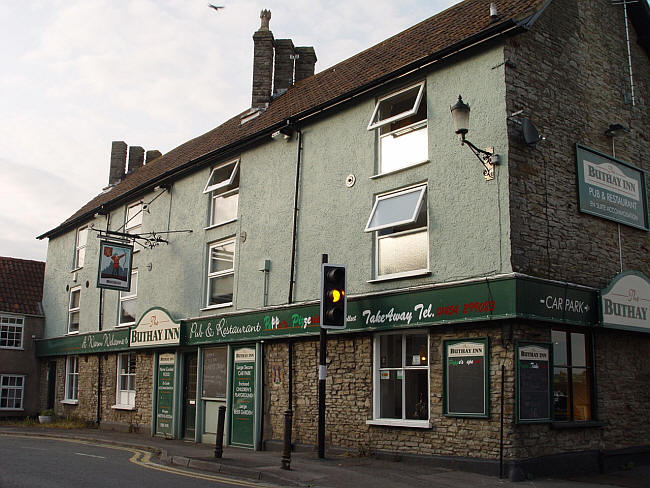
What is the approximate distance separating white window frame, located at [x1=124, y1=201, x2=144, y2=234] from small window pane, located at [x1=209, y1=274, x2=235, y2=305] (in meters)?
5.37

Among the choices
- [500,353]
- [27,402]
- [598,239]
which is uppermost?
[598,239]

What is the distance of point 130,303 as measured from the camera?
2302 centimetres

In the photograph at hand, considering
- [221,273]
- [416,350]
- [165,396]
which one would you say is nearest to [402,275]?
[416,350]

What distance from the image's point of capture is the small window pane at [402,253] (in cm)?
1326

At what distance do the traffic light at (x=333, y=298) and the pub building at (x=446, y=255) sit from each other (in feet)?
2.64

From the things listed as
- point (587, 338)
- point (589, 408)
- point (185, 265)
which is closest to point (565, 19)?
point (587, 338)

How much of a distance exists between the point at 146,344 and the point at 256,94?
27.3ft

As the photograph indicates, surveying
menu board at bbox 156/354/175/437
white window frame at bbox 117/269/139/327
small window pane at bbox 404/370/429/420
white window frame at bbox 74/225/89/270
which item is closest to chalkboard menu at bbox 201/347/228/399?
menu board at bbox 156/354/175/437

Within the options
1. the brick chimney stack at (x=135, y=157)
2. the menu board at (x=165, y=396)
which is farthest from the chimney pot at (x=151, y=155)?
the menu board at (x=165, y=396)

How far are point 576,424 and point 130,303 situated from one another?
50.9 feet

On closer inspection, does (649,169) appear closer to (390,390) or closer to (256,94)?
(390,390)

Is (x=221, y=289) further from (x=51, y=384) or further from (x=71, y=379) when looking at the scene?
(x=51, y=384)

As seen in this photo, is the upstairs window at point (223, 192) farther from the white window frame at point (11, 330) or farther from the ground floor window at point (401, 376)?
the white window frame at point (11, 330)

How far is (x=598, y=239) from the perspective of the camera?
525 inches
